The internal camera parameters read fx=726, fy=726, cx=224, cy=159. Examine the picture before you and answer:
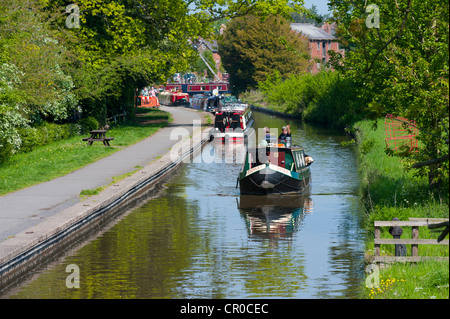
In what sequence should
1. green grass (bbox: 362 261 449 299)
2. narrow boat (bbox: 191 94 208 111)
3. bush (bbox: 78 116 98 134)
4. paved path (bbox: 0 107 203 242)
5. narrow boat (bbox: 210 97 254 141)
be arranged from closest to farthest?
green grass (bbox: 362 261 449 299) < paved path (bbox: 0 107 203 242) < bush (bbox: 78 116 98 134) < narrow boat (bbox: 210 97 254 141) < narrow boat (bbox: 191 94 208 111)

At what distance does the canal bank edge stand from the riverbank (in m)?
6.62

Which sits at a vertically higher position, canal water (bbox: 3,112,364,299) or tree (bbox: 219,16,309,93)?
tree (bbox: 219,16,309,93)

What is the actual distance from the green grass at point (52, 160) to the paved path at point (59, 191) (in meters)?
0.45

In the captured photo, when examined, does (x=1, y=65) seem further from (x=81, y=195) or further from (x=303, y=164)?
(x=303, y=164)

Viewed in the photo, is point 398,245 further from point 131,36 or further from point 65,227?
point 131,36

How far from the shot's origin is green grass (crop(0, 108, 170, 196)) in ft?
80.1

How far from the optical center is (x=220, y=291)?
13.0m

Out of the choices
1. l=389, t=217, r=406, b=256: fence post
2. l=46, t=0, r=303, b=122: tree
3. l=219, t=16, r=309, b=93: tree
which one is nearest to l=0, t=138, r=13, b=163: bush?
l=46, t=0, r=303, b=122: tree

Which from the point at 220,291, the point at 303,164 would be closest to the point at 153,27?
the point at 303,164

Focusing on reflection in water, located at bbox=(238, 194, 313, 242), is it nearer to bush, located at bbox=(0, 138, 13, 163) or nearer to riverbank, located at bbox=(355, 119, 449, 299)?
riverbank, located at bbox=(355, 119, 449, 299)

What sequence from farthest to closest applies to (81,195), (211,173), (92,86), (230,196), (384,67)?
(92,86) < (211,173) < (230,196) < (81,195) < (384,67)

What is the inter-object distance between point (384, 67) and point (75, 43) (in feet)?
97.1

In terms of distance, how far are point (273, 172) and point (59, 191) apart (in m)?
6.99
